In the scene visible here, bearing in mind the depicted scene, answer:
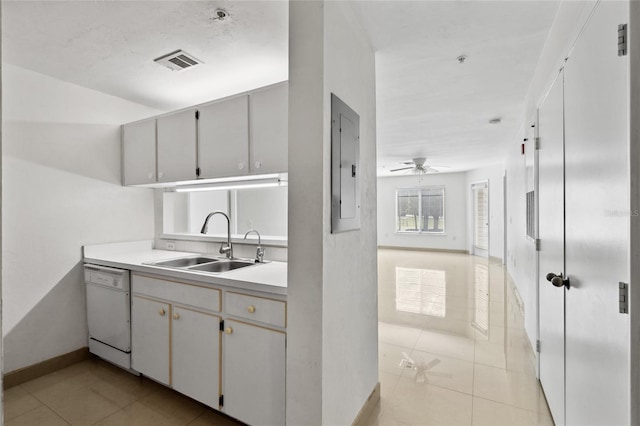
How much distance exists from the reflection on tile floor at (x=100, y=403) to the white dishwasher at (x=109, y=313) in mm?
168

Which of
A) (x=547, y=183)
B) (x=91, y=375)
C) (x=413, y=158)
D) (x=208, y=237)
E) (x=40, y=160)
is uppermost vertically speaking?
(x=413, y=158)

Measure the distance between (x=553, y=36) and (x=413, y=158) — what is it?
15.6 feet

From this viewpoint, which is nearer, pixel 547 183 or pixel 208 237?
pixel 547 183

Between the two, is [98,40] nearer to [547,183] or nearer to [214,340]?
[214,340]

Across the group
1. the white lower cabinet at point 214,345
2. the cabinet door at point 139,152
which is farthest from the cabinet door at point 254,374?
the cabinet door at point 139,152

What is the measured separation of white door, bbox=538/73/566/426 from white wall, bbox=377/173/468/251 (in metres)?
7.20

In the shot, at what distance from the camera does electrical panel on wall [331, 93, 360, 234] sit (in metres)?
1.79

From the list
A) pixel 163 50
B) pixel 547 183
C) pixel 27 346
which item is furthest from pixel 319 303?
pixel 27 346

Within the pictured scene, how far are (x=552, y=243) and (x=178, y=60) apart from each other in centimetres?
291

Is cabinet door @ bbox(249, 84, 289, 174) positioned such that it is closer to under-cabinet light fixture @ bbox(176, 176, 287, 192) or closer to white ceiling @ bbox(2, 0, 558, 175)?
under-cabinet light fixture @ bbox(176, 176, 287, 192)

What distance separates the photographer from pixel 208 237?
3195mm

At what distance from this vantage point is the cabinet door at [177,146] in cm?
281

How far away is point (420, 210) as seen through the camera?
1010 centimetres

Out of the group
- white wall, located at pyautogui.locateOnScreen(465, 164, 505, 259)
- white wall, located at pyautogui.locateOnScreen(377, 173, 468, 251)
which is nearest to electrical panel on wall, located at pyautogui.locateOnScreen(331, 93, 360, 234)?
white wall, located at pyautogui.locateOnScreen(465, 164, 505, 259)
